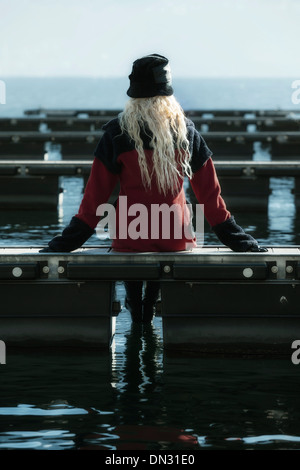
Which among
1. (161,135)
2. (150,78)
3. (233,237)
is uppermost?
(150,78)

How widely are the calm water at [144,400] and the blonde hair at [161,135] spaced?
119 cm

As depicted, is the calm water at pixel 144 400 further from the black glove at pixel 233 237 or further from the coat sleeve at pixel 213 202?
the coat sleeve at pixel 213 202

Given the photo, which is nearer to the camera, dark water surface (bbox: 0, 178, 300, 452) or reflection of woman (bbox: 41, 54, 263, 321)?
dark water surface (bbox: 0, 178, 300, 452)

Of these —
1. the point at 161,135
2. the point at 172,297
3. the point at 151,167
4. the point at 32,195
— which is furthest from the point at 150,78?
the point at 32,195

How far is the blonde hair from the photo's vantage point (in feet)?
22.3

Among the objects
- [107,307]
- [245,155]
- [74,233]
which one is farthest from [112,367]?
[245,155]

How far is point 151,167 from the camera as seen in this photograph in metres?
6.86

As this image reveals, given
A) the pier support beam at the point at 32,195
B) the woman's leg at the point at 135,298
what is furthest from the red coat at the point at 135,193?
the pier support beam at the point at 32,195

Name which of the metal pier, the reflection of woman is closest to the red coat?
the reflection of woman

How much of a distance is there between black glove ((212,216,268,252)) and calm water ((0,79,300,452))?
72 cm

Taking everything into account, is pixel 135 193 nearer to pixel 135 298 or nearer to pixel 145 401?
pixel 135 298

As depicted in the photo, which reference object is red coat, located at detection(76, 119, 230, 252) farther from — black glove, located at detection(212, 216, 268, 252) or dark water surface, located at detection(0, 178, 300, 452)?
dark water surface, located at detection(0, 178, 300, 452)

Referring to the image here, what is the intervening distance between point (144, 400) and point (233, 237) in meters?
1.28
